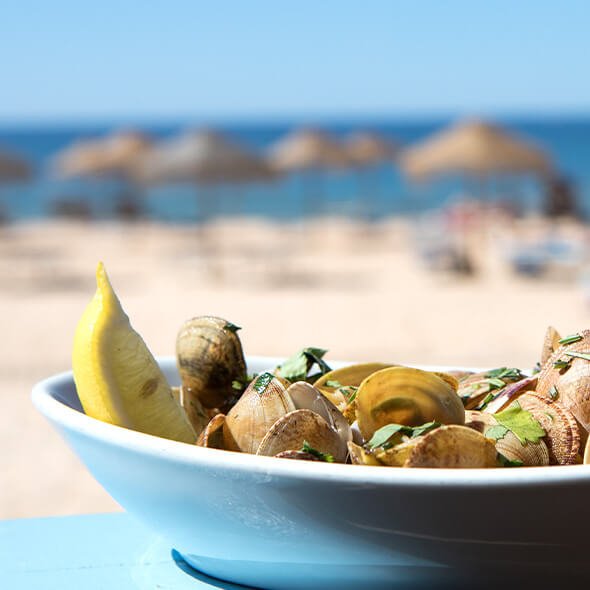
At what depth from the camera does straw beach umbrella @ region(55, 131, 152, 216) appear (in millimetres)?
18250

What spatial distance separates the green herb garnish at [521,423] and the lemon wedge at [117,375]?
31cm

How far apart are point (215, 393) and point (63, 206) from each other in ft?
68.1

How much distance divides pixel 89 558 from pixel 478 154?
14211mm

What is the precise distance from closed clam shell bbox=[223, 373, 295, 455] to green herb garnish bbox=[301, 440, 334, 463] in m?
0.07

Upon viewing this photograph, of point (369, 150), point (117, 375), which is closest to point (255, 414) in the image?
point (117, 375)

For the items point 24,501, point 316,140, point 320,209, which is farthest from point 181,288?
point 320,209

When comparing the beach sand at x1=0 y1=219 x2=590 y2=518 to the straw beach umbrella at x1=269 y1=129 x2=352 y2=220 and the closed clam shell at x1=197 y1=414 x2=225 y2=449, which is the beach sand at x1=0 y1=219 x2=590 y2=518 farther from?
the closed clam shell at x1=197 y1=414 x2=225 y2=449

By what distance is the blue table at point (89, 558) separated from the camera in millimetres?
889

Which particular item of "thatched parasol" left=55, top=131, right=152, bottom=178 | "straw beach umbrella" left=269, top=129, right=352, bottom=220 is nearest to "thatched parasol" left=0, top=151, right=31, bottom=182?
"thatched parasol" left=55, top=131, right=152, bottom=178

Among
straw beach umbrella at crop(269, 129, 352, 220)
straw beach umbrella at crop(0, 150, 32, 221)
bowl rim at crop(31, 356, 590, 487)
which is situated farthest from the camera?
straw beach umbrella at crop(269, 129, 352, 220)

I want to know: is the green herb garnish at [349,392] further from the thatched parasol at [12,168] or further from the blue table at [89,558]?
the thatched parasol at [12,168]

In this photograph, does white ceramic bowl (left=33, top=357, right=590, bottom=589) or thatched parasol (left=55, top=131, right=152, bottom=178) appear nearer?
white ceramic bowl (left=33, top=357, right=590, bottom=589)

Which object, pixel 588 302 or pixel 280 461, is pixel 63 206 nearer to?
pixel 588 302

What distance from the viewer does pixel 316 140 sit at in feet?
64.4
